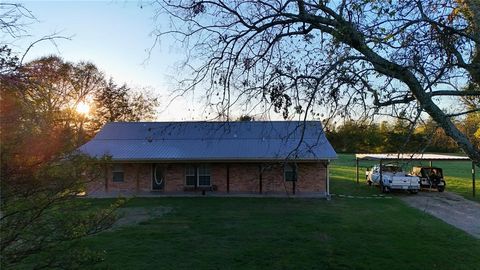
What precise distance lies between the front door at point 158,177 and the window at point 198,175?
1.57 m

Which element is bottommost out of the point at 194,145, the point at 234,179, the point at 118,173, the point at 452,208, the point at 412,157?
the point at 452,208

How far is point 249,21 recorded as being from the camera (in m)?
6.18

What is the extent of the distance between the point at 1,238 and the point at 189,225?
41.2 ft

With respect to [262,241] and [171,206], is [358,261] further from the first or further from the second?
[171,206]

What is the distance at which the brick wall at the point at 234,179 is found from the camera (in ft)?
90.5

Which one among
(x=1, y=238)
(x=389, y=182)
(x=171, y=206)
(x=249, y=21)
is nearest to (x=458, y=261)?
(x=249, y=21)

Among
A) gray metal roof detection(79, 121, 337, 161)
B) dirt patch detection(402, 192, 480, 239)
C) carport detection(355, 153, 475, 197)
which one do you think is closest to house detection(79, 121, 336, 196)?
gray metal roof detection(79, 121, 337, 161)

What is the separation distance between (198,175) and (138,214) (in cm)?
900

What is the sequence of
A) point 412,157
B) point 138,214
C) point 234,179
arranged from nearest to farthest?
point 412,157 < point 138,214 < point 234,179

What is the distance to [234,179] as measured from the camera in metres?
28.2

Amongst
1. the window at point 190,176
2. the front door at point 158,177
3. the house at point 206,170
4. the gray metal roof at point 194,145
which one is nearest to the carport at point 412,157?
the gray metal roof at point 194,145

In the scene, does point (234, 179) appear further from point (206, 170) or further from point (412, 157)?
point (412, 157)

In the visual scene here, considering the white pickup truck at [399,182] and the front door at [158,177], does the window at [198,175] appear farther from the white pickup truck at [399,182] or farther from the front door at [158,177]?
the white pickup truck at [399,182]

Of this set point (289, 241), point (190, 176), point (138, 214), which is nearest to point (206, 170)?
point (190, 176)
